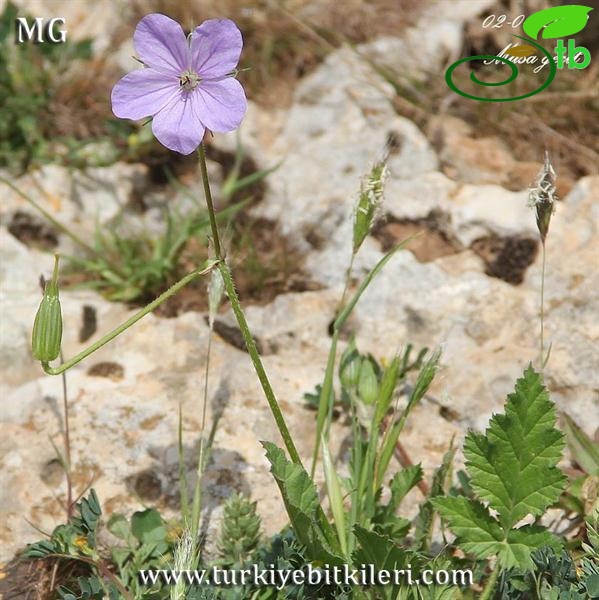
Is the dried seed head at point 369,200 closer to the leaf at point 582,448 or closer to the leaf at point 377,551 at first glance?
the leaf at point 377,551

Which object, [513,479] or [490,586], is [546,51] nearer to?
[513,479]

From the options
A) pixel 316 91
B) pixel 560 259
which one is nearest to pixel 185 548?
pixel 560 259

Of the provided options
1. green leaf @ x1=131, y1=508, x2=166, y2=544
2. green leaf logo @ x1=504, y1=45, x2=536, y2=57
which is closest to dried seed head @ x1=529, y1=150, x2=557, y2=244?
green leaf @ x1=131, y1=508, x2=166, y2=544

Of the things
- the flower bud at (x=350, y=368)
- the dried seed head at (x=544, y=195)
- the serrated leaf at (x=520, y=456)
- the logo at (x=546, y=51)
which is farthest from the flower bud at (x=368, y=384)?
the logo at (x=546, y=51)

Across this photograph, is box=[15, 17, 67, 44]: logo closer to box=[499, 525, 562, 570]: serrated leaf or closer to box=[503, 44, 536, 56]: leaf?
box=[503, 44, 536, 56]: leaf

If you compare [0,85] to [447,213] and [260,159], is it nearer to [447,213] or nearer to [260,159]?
[260,159]
